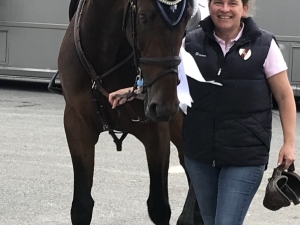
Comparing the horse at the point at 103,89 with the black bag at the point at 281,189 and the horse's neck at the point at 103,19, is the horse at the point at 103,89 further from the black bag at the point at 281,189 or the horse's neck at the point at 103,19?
the black bag at the point at 281,189

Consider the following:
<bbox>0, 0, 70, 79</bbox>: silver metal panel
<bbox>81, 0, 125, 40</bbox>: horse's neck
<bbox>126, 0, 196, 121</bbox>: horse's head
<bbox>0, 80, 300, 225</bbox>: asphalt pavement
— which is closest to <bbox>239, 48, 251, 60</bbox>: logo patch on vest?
<bbox>126, 0, 196, 121</bbox>: horse's head

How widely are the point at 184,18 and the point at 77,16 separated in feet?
4.39

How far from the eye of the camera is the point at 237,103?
141 inches

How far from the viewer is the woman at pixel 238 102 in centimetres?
356

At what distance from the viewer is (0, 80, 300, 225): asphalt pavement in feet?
19.5

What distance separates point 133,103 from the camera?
4.55m

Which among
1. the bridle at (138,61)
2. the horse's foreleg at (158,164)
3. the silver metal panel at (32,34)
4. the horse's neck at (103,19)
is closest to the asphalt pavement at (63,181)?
the horse's foreleg at (158,164)

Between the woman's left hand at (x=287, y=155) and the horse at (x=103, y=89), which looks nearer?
the woman's left hand at (x=287, y=155)

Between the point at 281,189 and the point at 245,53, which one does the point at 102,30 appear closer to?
the point at 245,53

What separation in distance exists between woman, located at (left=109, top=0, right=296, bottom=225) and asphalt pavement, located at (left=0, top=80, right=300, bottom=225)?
7.58 ft

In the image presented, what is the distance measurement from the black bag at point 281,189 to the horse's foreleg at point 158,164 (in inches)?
48.1

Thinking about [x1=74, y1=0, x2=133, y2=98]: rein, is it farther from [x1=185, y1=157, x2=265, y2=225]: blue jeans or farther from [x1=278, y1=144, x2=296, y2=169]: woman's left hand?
[x1=278, y1=144, x2=296, y2=169]: woman's left hand

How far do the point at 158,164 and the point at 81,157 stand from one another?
542mm

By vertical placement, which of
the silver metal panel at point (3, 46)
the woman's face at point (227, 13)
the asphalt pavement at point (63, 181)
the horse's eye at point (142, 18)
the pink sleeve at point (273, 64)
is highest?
the woman's face at point (227, 13)
